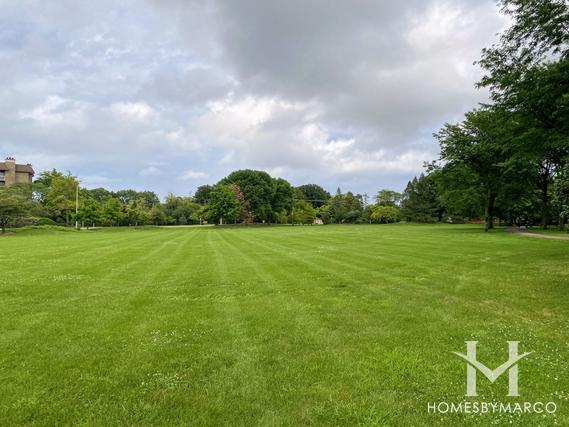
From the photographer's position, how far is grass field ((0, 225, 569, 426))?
3.99 meters

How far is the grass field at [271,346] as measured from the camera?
3.99 m

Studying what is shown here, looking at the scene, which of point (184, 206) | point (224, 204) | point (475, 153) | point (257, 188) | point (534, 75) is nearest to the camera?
point (534, 75)

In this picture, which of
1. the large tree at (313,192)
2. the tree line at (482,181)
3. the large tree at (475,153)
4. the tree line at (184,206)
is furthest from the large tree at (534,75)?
the large tree at (313,192)

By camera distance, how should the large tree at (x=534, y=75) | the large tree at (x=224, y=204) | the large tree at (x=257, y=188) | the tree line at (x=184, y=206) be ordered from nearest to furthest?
the large tree at (x=534, y=75) < the tree line at (x=184, y=206) < the large tree at (x=224, y=204) < the large tree at (x=257, y=188)

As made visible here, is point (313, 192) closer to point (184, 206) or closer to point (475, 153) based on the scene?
point (184, 206)

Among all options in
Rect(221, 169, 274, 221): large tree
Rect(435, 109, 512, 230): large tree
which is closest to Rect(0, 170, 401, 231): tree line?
Rect(221, 169, 274, 221): large tree

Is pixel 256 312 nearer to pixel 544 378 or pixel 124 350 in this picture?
pixel 124 350

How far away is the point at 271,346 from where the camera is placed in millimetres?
5836

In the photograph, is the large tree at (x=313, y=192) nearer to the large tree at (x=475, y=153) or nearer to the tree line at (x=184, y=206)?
the tree line at (x=184, y=206)

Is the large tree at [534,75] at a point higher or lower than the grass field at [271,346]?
higher

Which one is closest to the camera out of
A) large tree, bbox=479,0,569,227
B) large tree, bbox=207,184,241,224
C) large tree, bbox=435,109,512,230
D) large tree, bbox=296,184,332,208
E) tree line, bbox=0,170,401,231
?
large tree, bbox=479,0,569,227

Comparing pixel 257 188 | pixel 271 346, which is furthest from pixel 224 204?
pixel 271 346

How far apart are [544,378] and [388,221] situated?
96.2m

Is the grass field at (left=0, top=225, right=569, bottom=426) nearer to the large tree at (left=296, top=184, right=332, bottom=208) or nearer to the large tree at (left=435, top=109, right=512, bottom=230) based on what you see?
the large tree at (left=435, top=109, right=512, bottom=230)
